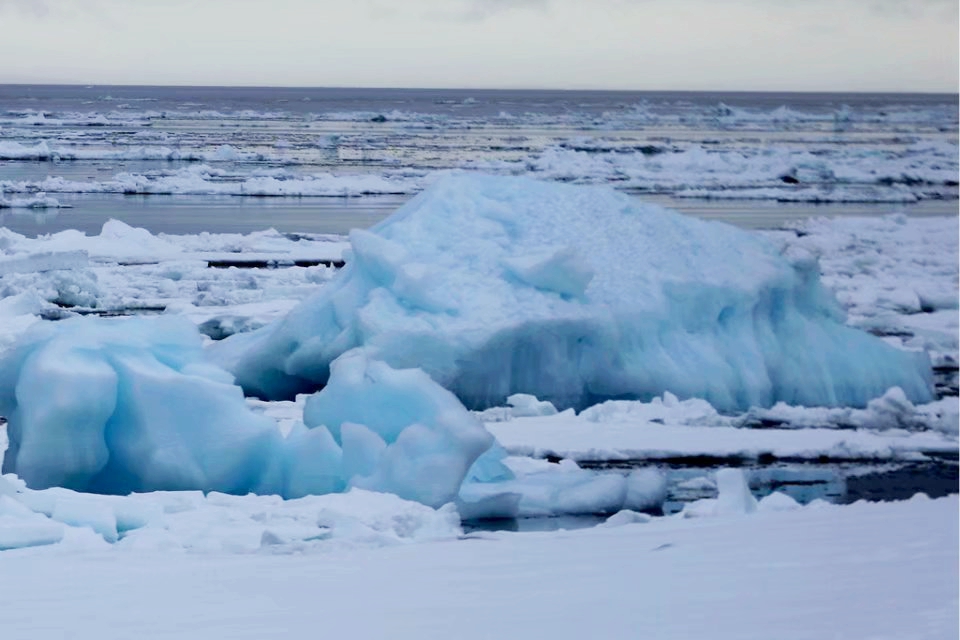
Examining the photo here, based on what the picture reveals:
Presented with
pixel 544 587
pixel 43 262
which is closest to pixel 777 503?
pixel 544 587

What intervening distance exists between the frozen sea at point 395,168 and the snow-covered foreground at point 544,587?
1409 centimetres

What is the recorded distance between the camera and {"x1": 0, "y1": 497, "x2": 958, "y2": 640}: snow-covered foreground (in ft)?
11.8

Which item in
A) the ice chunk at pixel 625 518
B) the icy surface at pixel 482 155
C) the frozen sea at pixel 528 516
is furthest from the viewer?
the icy surface at pixel 482 155

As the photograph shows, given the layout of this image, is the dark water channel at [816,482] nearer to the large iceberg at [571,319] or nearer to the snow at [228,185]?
the large iceberg at [571,319]

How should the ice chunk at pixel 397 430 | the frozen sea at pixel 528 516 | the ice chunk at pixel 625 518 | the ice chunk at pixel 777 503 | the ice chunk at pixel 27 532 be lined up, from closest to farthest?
the frozen sea at pixel 528 516
the ice chunk at pixel 27 532
the ice chunk at pixel 625 518
the ice chunk at pixel 777 503
the ice chunk at pixel 397 430

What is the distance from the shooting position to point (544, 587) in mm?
4055

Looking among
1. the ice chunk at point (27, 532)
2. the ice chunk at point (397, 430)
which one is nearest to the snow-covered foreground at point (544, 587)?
the ice chunk at point (27, 532)

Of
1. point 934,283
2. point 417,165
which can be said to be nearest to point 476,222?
point 934,283

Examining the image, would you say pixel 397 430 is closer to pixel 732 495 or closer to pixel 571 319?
pixel 732 495

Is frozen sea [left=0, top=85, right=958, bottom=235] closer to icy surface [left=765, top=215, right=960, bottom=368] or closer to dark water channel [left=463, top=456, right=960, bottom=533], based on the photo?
icy surface [left=765, top=215, right=960, bottom=368]

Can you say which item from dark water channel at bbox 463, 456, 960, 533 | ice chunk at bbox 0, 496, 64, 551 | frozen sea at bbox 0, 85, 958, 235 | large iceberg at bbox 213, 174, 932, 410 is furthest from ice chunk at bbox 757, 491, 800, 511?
frozen sea at bbox 0, 85, 958, 235

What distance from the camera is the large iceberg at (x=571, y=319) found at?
841cm

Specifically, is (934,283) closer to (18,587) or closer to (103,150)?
(18,587)

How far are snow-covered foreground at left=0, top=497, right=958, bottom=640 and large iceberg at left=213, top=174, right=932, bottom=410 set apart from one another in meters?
3.35
